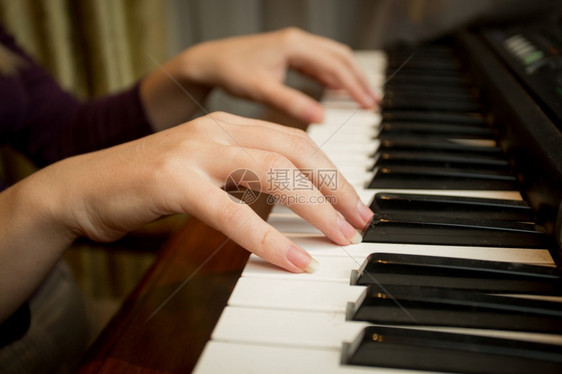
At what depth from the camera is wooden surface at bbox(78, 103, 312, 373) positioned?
0.47m

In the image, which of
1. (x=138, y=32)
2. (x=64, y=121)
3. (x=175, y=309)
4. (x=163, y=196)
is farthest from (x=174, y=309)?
(x=138, y=32)

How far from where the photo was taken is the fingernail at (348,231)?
48cm

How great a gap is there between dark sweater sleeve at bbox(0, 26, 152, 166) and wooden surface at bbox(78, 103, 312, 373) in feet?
1.12

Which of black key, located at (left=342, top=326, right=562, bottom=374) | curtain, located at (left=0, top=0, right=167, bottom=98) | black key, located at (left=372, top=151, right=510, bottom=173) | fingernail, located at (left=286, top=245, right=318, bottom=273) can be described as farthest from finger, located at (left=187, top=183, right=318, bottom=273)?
curtain, located at (left=0, top=0, right=167, bottom=98)

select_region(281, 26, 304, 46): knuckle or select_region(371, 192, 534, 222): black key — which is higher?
select_region(281, 26, 304, 46): knuckle

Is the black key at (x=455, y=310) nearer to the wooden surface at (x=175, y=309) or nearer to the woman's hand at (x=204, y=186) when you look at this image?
the woman's hand at (x=204, y=186)

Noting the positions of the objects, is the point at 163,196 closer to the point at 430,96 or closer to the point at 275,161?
the point at 275,161

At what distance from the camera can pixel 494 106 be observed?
72 cm

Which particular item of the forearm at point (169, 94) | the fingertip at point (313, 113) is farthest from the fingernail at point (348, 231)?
the forearm at point (169, 94)

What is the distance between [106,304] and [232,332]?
0.77m

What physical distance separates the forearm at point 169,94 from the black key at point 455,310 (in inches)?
26.6

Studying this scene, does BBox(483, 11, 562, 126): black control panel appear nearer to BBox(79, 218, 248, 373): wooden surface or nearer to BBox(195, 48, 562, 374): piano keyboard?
BBox(195, 48, 562, 374): piano keyboard

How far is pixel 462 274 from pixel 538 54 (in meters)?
0.52

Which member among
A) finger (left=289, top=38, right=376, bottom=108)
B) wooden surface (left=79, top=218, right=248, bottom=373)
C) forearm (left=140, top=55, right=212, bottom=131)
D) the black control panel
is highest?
the black control panel
